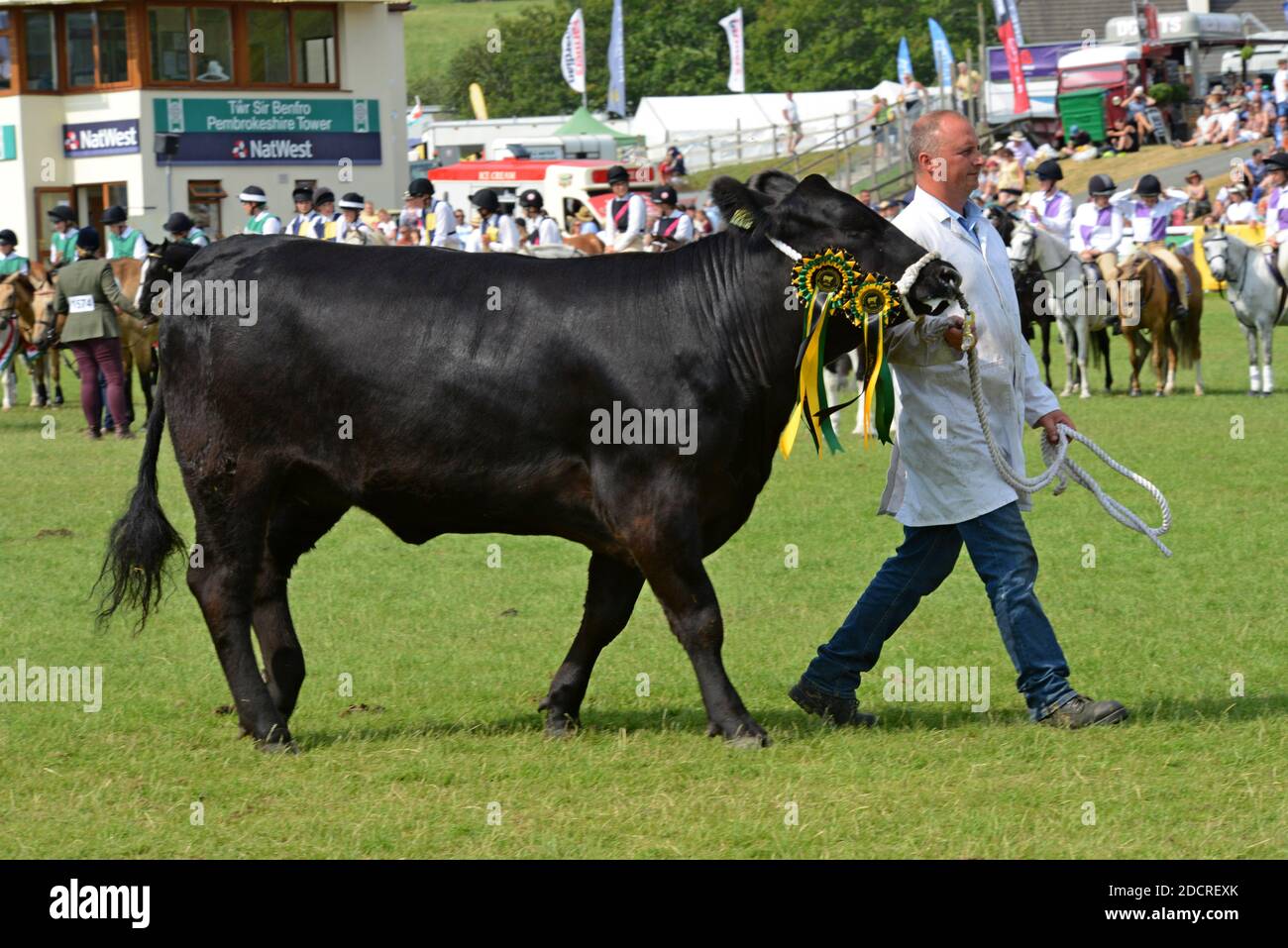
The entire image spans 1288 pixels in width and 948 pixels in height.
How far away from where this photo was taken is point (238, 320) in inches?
270

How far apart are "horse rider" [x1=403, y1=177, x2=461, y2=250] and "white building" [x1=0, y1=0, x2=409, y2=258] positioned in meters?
14.1

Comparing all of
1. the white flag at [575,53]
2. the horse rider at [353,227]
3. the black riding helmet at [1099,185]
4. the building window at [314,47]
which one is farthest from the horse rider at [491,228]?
the white flag at [575,53]

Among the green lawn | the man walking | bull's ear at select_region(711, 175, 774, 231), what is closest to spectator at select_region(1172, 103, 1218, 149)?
the man walking

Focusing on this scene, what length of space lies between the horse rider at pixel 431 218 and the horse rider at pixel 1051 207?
824 cm

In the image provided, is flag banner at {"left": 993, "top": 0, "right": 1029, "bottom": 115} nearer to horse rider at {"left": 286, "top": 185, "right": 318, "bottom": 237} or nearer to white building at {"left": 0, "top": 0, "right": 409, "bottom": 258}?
white building at {"left": 0, "top": 0, "right": 409, "bottom": 258}

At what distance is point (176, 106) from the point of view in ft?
135

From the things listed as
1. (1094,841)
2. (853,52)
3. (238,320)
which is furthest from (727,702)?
(853,52)

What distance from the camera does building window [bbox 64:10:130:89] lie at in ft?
137

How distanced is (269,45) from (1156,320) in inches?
1071

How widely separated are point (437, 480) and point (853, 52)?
→ 80.7 metres

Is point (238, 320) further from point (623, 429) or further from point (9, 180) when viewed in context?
point (9, 180)

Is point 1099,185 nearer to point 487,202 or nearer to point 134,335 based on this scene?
point 487,202

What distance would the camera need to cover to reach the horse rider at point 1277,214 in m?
22.2

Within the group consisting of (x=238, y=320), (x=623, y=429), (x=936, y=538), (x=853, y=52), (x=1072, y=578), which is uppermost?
(x=853, y=52)
